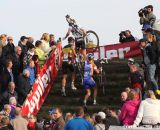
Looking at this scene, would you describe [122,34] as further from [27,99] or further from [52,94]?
[27,99]

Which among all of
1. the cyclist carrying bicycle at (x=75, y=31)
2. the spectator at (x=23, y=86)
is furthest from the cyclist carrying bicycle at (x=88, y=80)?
the cyclist carrying bicycle at (x=75, y=31)

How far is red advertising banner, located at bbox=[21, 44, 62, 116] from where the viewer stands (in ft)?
71.9

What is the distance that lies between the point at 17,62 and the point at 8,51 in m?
0.53

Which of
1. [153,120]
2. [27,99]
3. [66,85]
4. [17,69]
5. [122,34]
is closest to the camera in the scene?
[153,120]

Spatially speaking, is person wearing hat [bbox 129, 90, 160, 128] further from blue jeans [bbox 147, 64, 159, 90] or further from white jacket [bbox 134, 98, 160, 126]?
blue jeans [bbox 147, 64, 159, 90]

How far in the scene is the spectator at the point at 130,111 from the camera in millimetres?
16828

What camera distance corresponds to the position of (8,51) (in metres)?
23.5

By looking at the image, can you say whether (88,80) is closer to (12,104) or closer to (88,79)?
(88,79)

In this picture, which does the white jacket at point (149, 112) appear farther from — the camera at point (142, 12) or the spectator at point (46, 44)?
the camera at point (142, 12)

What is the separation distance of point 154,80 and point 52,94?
4.06 meters

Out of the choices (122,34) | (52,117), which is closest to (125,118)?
(52,117)

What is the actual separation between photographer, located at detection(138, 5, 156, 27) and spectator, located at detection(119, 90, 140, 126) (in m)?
9.65

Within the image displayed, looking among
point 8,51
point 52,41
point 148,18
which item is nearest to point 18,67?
point 8,51

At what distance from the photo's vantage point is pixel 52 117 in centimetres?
1745
